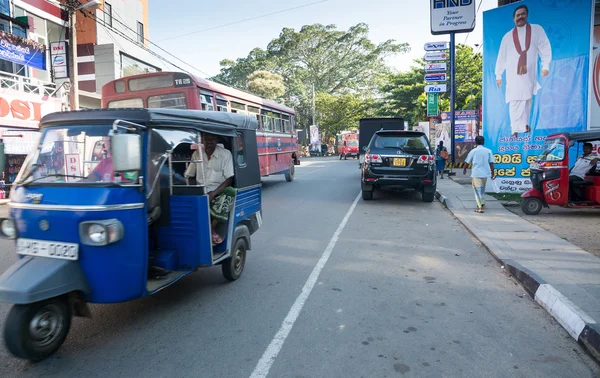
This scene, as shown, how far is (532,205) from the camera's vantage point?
10.1 meters

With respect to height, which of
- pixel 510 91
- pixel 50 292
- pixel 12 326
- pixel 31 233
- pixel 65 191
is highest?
pixel 510 91

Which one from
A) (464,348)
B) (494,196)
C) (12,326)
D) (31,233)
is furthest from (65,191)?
(494,196)

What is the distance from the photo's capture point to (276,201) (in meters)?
12.6

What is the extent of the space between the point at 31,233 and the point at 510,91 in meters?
12.9

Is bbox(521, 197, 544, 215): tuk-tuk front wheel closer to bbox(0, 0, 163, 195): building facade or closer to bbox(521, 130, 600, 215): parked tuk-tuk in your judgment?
bbox(521, 130, 600, 215): parked tuk-tuk

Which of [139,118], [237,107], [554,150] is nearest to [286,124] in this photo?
[237,107]

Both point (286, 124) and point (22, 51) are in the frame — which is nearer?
point (22, 51)

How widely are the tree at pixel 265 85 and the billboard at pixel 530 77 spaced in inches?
1375

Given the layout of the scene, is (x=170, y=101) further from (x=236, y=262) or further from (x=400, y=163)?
(x=236, y=262)

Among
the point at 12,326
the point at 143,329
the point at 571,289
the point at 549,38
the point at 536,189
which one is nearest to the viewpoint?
the point at 12,326

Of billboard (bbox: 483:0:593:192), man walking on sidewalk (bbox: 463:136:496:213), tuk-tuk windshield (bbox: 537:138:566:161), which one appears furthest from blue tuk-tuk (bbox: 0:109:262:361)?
billboard (bbox: 483:0:593:192)

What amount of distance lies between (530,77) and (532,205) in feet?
14.9

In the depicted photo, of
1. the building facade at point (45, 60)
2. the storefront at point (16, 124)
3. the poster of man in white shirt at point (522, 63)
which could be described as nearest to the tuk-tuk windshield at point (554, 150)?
the poster of man in white shirt at point (522, 63)

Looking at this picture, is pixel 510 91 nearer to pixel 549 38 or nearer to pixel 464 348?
pixel 549 38
